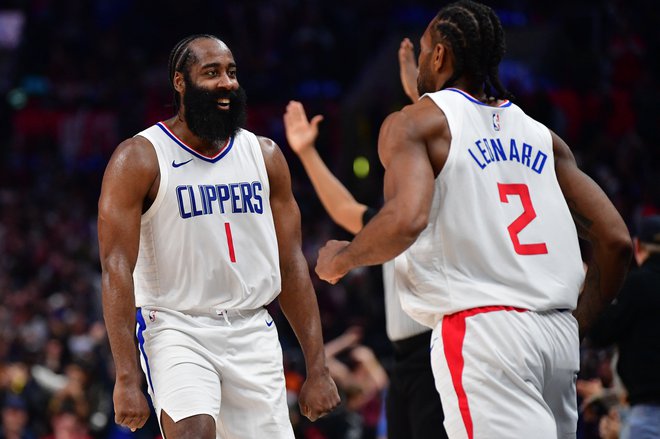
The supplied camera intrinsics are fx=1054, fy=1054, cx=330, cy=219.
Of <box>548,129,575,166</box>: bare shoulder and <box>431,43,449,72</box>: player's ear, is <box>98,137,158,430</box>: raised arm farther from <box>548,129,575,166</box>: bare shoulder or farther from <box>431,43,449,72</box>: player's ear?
<box>548,129,575,166</box>: bare shoulder

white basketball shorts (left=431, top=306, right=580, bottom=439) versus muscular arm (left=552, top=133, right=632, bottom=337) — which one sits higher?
muscular arm (left=552, top=133, right=632, bottom=337)

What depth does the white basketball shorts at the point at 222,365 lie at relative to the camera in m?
4.62

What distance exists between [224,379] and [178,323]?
33 centimetres

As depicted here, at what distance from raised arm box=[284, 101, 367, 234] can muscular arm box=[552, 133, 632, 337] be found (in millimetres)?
2080

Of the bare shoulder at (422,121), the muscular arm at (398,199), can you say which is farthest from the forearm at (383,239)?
the bare shoulder at (422,121)

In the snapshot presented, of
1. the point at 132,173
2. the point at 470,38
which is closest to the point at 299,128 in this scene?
the point at 132,173

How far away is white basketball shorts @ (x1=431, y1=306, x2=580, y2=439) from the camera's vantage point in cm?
385

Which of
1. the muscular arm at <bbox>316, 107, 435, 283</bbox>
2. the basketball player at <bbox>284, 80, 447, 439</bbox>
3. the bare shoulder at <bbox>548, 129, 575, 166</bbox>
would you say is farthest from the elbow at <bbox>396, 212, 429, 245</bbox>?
the basketball player at <bbox>284, 80, 447, 439</bbox>

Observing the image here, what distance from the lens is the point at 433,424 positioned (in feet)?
17.8

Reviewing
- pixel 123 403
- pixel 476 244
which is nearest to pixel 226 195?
pixel 123 403

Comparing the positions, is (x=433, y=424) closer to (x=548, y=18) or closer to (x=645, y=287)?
(x=645, y=287)

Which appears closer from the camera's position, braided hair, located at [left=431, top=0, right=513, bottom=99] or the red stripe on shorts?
the red stripe on shorts

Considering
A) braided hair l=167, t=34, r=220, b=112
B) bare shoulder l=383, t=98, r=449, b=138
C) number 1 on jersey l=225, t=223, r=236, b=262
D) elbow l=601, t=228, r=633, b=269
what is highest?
braided hair l=167, t=34, r=220, b=112

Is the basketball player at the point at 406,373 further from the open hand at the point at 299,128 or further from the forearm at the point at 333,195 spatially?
the forearm at the point at 333,195
